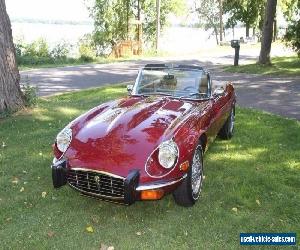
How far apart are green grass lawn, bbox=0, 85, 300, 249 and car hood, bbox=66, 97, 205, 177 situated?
697mm

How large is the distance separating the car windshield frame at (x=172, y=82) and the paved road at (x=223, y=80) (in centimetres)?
335

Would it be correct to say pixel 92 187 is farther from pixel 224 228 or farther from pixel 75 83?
pixel 75 83

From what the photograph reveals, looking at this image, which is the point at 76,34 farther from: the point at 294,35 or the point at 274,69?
the point at 274,69

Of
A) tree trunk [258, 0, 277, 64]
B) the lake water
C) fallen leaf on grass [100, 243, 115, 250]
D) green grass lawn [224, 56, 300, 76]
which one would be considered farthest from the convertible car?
the lake water

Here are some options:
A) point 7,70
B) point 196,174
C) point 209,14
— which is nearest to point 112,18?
point 7,70

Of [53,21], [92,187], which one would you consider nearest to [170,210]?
[92,187]

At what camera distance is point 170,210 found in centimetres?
521

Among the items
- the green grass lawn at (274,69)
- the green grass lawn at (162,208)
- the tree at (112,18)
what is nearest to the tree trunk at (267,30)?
the green grass lawn at (274,69)

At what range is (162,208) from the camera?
207 inches

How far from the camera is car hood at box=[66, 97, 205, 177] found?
479cm

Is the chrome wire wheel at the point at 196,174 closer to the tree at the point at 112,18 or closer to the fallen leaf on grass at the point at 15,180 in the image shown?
the fallen leaf on grass at the point at 15,180

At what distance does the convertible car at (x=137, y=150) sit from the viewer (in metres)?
4.69

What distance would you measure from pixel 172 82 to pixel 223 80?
1016 cm

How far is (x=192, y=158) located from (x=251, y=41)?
4307 centimetres
